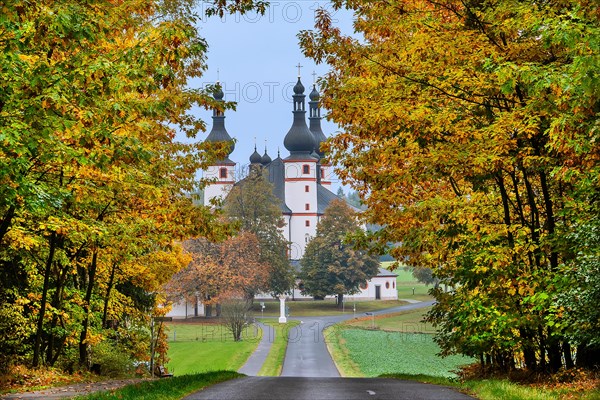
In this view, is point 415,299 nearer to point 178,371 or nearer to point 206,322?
point 206,322

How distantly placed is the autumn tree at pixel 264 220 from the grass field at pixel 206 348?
11.7 m

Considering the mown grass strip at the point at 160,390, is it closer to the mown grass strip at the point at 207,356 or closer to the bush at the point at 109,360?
the bush at the point at 109,360

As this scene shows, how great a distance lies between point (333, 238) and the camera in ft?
335

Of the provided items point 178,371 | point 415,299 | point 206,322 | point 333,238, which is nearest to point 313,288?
point 333,238

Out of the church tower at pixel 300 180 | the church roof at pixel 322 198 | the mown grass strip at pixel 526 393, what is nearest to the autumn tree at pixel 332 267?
the church tower at pixel 300 180

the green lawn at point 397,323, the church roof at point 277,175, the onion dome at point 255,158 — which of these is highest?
the onion dome at point 255,158

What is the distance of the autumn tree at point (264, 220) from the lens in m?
95.9

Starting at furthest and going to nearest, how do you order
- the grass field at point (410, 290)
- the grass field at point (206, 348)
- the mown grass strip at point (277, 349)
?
the grass field at point (410, 290) → the grass field at point (206, 348) → the mown grass strip at point (277, 349)

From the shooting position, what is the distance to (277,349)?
6203 centimetres

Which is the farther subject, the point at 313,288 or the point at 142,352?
the point at 313,288

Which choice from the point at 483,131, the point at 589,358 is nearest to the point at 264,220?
the point at 589,358

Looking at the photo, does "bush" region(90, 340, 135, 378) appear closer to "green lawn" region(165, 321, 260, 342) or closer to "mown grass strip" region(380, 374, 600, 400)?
"mown grass strip" region(380, 374, 600, 400)

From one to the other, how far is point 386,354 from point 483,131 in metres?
47.7

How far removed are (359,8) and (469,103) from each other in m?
3.11
